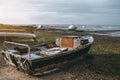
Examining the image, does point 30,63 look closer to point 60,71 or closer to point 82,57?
point 60,71

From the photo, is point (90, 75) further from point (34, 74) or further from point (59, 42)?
point (59, 42)

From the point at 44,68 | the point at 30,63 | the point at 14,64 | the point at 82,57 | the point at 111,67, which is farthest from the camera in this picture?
the point at 82,57

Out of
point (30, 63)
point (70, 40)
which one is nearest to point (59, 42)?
point (70, 40)

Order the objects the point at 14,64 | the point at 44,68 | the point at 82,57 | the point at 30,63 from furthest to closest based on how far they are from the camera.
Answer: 1. the point at 82,57
2. the point at 14,64
3. the point at 44,68
4. the point at 30,63

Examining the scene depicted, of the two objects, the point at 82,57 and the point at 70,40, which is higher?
the point at 70,40

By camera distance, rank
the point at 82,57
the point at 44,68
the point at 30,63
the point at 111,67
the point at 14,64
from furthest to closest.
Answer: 1. the point at 82,57
2. the point at 111,67
3. the point at 14,64
4. the point at 44,68
5. the point at 30,63

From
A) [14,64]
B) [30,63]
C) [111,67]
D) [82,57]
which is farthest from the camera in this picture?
[82,57]

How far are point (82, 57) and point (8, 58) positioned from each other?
5.80 m

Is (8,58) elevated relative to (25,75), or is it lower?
elevated

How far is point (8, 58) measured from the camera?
1253 cm

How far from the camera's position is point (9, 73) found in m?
12.2

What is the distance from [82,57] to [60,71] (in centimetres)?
317

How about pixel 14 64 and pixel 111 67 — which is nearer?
pixel 14 64

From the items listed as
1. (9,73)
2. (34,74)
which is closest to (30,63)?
(34,74)
